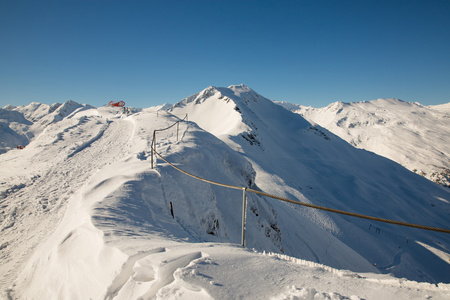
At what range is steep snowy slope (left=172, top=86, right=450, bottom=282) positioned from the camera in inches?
1033

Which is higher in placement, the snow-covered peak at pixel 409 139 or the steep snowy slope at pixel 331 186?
the snow-covered peak at pixel 409 139

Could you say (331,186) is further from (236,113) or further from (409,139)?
(409,139)

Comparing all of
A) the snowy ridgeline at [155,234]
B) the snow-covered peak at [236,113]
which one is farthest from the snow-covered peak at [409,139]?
the snowy ridgeline at [155,234]

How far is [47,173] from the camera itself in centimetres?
911

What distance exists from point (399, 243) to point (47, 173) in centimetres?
4272

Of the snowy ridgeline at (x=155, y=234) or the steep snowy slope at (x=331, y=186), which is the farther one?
the steep snowy slope at (x=331, y=186)

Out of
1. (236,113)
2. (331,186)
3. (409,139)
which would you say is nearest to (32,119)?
(236,113)

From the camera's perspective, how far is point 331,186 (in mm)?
46969

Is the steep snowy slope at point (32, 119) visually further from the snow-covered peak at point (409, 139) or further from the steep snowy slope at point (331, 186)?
the snow-covered peak at point (409, 139)

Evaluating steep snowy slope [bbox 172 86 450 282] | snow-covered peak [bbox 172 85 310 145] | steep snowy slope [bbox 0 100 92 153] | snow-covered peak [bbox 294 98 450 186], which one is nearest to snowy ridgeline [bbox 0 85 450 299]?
steep snowy slope [bbox 172 86 450 282]

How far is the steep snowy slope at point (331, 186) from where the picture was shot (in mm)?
26234

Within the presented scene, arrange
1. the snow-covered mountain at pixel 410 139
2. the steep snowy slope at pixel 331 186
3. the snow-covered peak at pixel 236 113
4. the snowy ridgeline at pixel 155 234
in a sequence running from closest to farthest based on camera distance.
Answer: the snowy ridgeline at pixel 155 234, the steep snowy slope at pixel 331 186, the snow-covered peak at pixel 236 113, the snow-covered mountain at pixel 410 139

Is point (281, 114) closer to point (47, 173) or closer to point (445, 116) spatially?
→ point (47, 173)

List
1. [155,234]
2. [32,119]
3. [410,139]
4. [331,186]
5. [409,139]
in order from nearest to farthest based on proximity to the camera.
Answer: [155,234] < [331,186] < [410,139] < [409,139] < [32,119]
